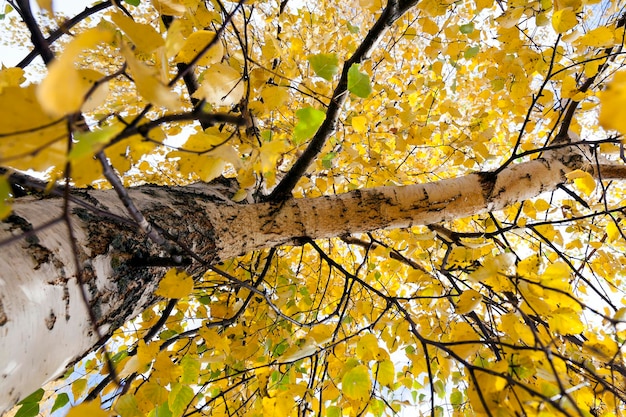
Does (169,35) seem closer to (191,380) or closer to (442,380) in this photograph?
(191,380)

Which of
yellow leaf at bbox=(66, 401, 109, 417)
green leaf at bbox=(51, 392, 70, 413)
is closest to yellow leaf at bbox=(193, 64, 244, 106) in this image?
yellow leaf at bbox=(66, 401, 109, 417)

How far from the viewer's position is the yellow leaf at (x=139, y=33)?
46 centimetres

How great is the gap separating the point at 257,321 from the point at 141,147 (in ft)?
4.82

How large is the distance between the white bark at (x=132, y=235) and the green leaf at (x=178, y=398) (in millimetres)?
350

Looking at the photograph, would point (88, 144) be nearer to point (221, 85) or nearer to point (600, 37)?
point (221, 85)

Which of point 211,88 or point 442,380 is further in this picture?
point 442,380

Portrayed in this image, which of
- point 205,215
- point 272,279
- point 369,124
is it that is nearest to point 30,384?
point 205,215

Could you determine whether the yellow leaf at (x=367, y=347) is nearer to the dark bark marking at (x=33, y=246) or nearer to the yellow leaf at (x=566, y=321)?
the yellow leaf at (x=566, y=321)

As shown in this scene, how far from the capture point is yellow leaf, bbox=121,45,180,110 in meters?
0.32

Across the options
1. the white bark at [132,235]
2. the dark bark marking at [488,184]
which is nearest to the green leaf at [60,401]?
the white bark at [132,235]

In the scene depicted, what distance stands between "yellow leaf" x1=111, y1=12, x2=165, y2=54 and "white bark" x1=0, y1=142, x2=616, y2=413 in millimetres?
361

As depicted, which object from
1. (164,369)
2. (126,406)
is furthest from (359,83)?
(126,406)

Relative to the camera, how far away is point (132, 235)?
758 millimetres

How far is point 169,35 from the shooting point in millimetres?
453
